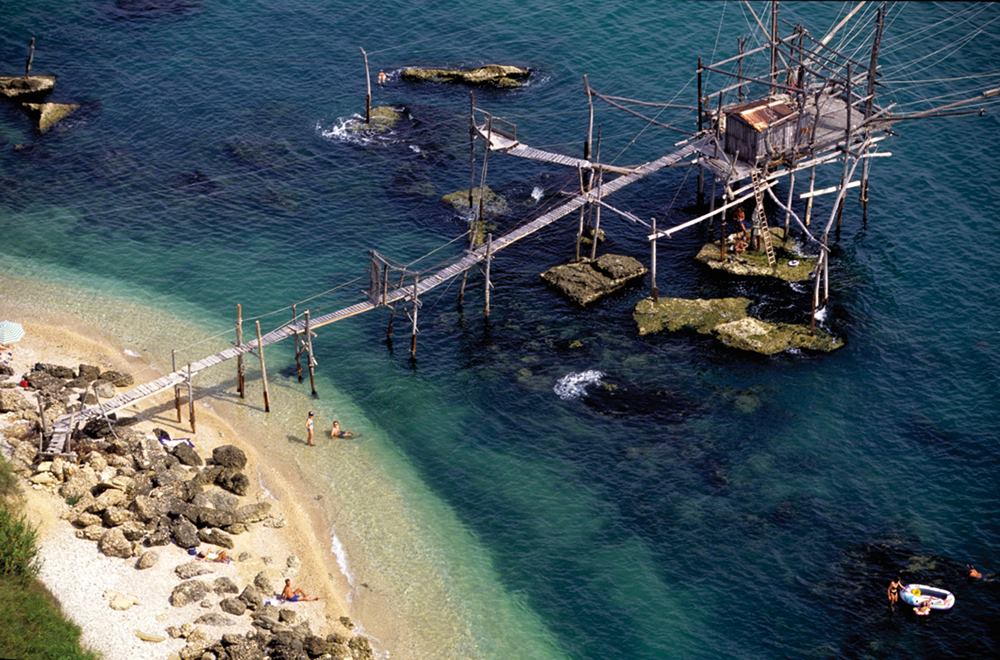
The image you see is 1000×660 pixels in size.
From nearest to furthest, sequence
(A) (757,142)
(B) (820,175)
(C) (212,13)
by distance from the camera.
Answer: (A) (757,142) → (B) (820,175) → (C) (212,13)

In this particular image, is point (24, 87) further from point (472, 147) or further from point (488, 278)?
point (488, 278)

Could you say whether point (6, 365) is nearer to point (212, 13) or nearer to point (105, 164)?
point (105, 164)

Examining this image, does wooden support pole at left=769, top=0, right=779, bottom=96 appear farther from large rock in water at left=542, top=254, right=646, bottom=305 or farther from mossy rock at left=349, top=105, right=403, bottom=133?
mossy rock at left=349, top=105, right=403, bottom=133

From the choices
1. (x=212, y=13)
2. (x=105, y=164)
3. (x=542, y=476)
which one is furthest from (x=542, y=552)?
(x=212, y=13)

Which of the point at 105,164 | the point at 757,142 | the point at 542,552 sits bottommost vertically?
the point at 542,552

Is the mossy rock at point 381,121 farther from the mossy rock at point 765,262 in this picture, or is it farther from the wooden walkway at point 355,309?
the mossy rock at point 765,262

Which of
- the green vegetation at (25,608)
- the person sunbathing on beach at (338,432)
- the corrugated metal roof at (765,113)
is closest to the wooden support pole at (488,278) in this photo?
the person sunbathing on beach at (338,432)
